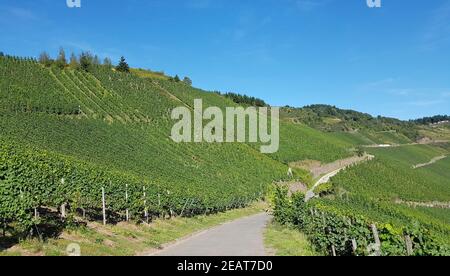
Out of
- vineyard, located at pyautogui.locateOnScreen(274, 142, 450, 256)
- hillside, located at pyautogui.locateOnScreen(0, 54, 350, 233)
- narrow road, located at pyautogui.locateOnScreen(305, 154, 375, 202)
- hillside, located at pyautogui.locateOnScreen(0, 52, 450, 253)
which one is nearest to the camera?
vineyard, located at pyautogui.locateOnScreen(274, 142, 450, 256)

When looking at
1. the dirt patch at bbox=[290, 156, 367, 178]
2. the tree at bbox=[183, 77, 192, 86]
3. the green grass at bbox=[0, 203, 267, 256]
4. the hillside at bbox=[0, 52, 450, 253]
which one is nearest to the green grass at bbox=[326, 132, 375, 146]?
the hillside at bbox=[0, 52, 450, 253]

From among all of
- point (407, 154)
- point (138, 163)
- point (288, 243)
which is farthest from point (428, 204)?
point (407, 154)

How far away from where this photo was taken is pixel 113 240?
2159 cm

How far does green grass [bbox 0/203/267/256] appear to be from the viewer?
55.8ft

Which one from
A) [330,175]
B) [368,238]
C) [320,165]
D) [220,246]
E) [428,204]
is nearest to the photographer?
[368,238]

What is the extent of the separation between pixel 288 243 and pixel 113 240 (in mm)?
8084

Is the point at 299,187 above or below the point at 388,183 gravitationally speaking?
below

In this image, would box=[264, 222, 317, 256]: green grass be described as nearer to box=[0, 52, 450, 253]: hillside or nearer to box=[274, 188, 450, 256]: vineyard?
box=[274, 188, 450, 256]: vineyard

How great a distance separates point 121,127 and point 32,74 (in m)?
26.5

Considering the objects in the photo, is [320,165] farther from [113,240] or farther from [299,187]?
[113,240]

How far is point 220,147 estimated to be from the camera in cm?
9000

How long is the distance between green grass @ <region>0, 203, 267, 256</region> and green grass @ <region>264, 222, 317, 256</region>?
16.6ft

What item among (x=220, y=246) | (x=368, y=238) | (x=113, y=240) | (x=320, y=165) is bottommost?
(x=220, y=246)

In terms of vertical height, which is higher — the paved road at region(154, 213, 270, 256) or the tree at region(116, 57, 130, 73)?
the tree at region(116, 57, 130, 73)
